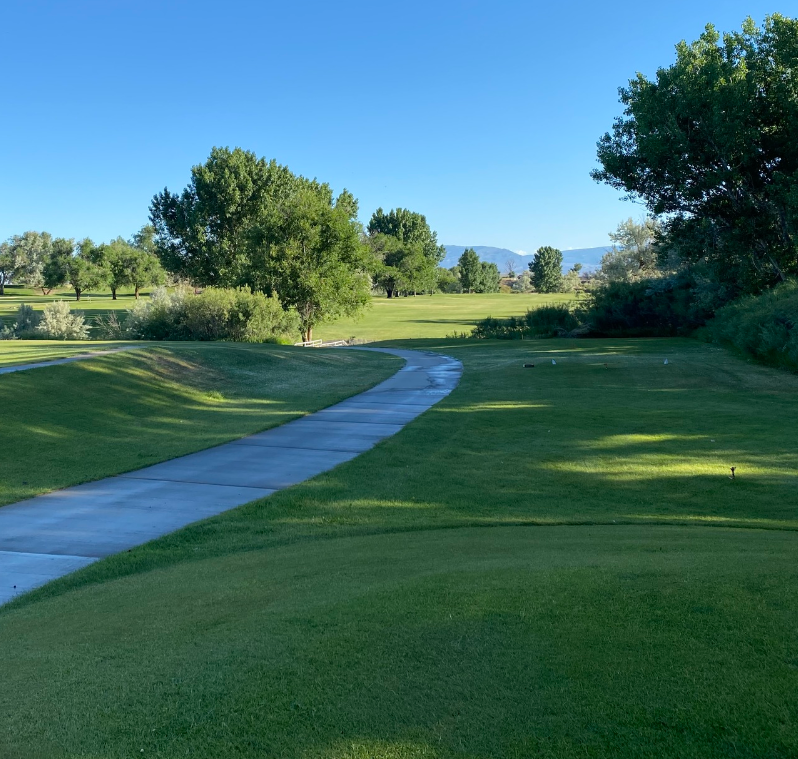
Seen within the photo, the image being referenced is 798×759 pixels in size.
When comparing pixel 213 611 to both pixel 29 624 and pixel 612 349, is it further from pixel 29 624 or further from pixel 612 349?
pixel 612 349

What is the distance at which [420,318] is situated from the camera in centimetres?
7012

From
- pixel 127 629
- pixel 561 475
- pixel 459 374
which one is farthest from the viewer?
pixel 459 374

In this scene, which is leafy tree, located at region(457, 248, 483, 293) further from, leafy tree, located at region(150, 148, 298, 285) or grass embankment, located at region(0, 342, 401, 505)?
grass embankment, located at region(0, 342, 401, 505)

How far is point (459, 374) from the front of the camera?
24.6m

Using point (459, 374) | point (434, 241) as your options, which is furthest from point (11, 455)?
point (434, 241)

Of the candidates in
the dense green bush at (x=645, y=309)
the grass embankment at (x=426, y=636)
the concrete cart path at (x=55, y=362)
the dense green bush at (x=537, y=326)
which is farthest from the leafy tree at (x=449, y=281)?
the grass embankment at (x=426, y=636)

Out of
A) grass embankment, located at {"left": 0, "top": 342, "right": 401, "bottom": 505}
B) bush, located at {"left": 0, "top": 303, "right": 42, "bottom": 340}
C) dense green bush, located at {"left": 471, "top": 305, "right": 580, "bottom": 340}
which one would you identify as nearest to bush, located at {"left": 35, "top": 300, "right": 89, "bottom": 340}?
bush, located at {"left": 0, "top": 303, "right": 42, "bottom": 340}

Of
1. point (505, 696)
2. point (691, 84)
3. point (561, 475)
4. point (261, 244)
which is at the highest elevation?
point (691, 84)

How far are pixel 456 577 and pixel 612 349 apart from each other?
28105mm

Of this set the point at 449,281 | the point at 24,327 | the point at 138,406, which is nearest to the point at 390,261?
the point at 449,281

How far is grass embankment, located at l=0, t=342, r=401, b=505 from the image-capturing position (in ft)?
36.3

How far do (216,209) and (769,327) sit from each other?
48052 mm

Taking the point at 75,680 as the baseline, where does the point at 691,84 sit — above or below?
above

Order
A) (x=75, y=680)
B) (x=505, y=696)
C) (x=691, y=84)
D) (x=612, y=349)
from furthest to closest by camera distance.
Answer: (x=612, y=349) → (x=691, y=84) → (x=75, y=680) → (x=505, y=696)
